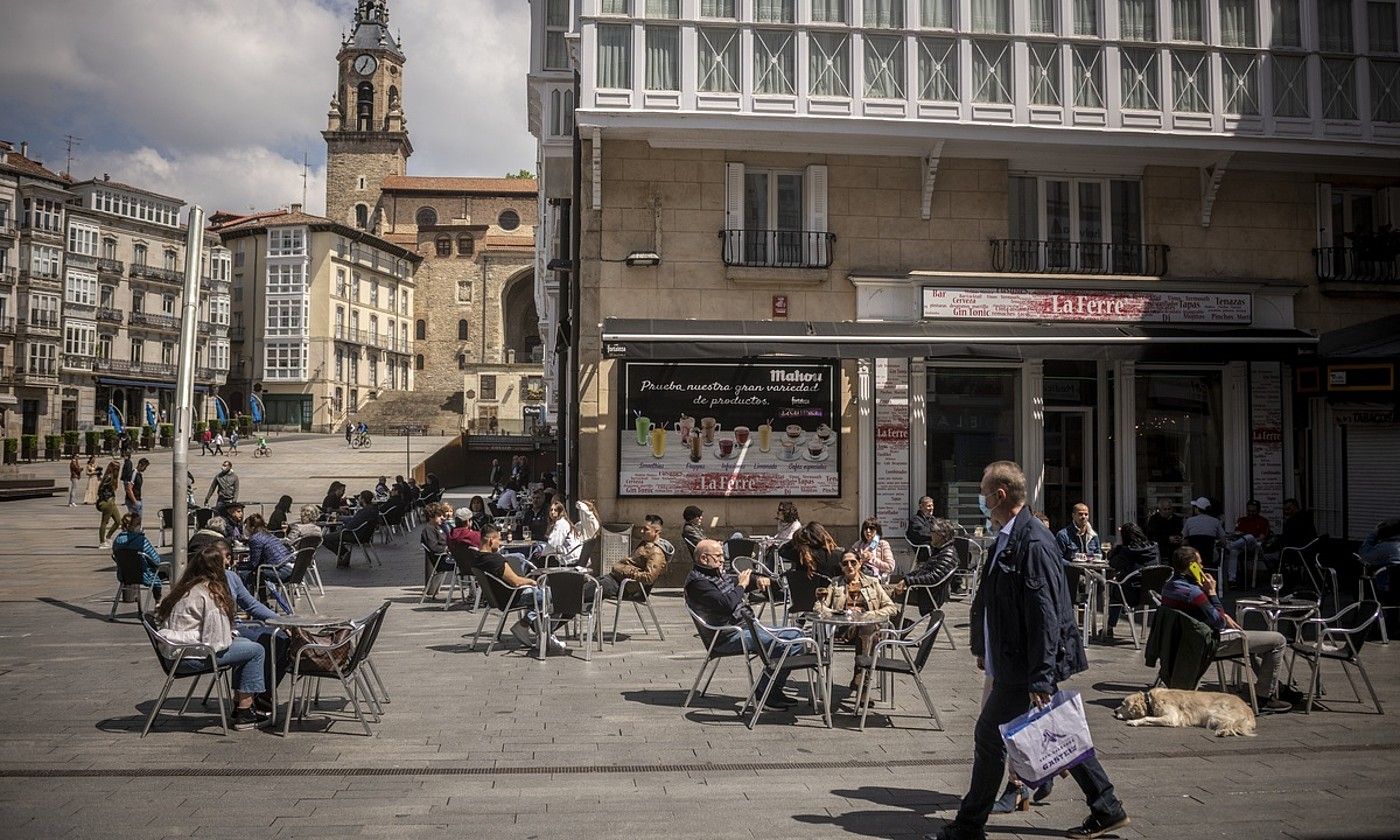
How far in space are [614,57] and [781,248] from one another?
3557mm

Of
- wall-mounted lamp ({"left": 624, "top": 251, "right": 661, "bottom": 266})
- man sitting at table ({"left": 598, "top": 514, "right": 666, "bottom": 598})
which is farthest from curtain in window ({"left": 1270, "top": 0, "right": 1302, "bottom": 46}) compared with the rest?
man sitting at table ({"left": 598, "top": 514, "right": 666, "bottom": 598})

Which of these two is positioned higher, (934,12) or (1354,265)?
(934,12)

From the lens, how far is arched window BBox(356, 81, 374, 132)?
302 feet

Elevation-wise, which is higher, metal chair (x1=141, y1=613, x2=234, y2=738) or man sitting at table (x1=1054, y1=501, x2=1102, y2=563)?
man sitting at table (x1=1054, y1=501, x2=1102, y2=563)

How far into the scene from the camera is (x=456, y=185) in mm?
92625

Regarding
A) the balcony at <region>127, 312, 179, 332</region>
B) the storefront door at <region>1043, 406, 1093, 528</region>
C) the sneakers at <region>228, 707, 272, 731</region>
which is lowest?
the sneakers at <region>228, 707, 272, 731</region>

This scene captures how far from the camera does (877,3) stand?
1616 cm

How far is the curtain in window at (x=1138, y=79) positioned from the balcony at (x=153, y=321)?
2673 inches

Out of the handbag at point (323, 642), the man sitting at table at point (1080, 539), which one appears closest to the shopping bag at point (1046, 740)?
the handbag at point (323, 642)

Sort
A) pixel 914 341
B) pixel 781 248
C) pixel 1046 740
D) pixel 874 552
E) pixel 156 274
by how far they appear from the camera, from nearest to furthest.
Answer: pixel 1046 740, pixel 874 552, pixel 914 341, pixel 781 248, pixel 156 274

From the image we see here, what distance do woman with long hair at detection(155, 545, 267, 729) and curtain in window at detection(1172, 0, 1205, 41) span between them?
50.3 feet

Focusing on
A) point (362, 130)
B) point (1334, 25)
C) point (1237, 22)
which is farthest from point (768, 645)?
point (362, 130)

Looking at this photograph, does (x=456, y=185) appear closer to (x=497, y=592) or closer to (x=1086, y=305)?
(x=1086, y=305)

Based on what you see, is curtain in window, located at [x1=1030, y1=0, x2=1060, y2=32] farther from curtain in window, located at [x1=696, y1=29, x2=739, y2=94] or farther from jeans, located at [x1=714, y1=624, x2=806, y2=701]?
jeans, located at [x1=714, y1=624, x2=806, y2=701]
